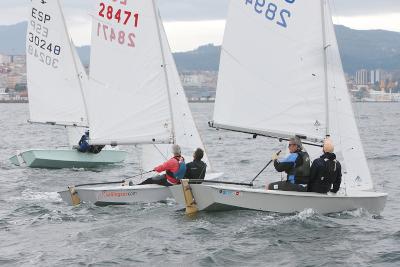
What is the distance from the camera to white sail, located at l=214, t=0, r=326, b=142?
1348 centimetres

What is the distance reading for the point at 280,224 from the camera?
40.8 feet

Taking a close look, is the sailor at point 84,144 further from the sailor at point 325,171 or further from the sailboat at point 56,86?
the sailor at point 325,171

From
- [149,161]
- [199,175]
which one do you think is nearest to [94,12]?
[149,161]

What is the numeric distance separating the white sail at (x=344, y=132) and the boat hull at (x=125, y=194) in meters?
3.02

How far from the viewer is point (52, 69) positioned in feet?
75.8

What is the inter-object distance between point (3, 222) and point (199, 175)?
323 centimetres

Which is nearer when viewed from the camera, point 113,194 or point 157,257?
point 157,257

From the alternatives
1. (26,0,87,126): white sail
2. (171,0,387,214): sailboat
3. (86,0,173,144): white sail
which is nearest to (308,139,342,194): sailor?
(171,0,387,214): sailboat

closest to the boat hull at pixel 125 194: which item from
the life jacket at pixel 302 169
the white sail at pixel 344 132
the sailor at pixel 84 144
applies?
the life jacket at pixel 302 169

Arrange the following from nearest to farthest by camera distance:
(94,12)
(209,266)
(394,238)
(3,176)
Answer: (209,266) → (394,238) → (94,12) → (3,176)

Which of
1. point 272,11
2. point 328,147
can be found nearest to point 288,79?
point 272,11

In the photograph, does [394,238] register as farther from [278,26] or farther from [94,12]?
[94,12]

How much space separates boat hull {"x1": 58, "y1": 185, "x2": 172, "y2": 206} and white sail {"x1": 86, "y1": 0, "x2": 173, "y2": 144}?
6.47 ft

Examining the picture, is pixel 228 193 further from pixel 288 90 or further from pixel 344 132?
pixel 344 132
